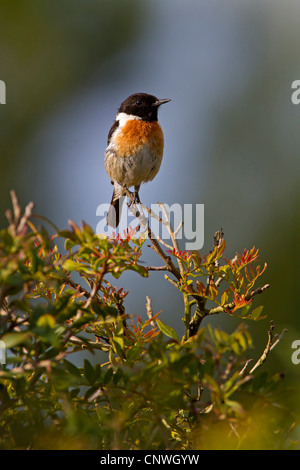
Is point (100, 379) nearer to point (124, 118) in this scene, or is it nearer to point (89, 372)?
point (89, 372)

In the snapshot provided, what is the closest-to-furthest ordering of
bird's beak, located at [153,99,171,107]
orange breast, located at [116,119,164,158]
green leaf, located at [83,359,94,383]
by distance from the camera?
green leaf, located at [83,359,94,383] → orange breast, located at [116,119,164,158] → bird's beak, located at [153,99,171,107]

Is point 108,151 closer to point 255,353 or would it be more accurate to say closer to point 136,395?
point 255,353

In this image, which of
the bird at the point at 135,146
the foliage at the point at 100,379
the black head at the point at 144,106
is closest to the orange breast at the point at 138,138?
the bird at the point at 135,146

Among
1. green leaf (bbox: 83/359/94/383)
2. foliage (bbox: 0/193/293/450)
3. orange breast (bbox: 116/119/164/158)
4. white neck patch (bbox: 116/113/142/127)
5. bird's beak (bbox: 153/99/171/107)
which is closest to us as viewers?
foliage (bbox: 0/193/293/450)

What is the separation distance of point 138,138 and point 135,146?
73 mm

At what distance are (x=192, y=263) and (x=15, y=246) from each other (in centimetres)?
Answer: 64

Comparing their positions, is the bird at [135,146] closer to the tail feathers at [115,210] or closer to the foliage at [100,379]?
the tail feathers at [115,210]

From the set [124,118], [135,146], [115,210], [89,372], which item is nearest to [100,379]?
[89,372]

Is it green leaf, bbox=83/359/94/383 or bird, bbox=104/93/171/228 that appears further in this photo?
bird, bbox=104/93/171/228

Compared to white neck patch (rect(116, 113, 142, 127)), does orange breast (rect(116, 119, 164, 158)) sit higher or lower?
lower

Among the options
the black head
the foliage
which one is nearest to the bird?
the black head

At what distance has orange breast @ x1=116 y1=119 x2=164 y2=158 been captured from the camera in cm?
429

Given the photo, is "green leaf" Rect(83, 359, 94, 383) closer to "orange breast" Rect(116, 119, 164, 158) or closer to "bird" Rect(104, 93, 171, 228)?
"bird" Rect(104, 93, 171, 228)

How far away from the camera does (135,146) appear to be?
4.28m
